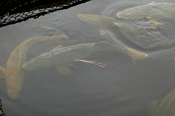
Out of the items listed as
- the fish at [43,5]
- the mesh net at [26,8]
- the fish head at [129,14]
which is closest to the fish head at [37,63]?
the mesh net at [26,8]

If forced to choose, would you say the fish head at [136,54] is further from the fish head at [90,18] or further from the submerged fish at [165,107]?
the fish head at [90,18]

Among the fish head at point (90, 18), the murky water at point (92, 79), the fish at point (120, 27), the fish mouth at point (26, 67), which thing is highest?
the fish head at point (90, 18)

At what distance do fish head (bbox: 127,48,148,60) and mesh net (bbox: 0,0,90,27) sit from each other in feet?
6.06

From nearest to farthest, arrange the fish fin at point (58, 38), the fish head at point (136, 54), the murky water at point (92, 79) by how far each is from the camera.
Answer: the murky water at point (92, 79), the fish head at point (136, 54), the fish fin at point (58, 38)

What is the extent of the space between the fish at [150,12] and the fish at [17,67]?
5.00ft

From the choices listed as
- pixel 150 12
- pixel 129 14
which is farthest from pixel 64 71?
pixel 150 12

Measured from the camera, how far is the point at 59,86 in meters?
2.37

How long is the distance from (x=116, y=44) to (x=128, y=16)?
37.7 inches

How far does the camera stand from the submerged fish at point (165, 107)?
199 cm

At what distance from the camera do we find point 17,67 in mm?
2635

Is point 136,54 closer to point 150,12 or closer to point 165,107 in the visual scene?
point 165,107

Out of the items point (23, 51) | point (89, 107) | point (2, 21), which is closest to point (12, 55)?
point (23, 51)

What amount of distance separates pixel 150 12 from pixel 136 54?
1.39 m

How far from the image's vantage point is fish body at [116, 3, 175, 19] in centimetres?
359
